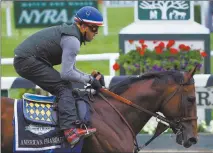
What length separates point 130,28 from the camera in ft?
37.3

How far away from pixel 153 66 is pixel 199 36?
1.04 m

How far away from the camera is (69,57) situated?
660 cm

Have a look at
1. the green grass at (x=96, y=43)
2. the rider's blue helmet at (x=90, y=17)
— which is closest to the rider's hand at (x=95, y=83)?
the rider's blue helmet at (x=90, y=17)

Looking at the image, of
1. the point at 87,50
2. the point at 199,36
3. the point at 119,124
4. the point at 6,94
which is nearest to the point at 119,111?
the point at 119,124

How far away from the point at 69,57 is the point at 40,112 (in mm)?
578

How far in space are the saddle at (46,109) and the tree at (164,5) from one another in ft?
15.5

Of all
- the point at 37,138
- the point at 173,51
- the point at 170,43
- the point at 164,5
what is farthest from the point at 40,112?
the point at 164,5

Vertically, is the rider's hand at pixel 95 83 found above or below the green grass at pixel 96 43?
above

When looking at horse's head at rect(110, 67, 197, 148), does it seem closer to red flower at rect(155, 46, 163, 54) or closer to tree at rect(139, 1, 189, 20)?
red flower at rect(155, 46, 163, 54)

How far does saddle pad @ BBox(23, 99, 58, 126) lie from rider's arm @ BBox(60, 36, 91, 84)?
12.7 inches

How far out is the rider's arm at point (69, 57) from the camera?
21.6 ft

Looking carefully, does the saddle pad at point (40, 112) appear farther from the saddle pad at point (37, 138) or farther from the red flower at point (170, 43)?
the red flower at point (170, 43)

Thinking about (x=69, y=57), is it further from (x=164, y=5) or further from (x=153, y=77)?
(x=164, y=5)

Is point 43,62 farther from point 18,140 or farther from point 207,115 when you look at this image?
point 207,115
